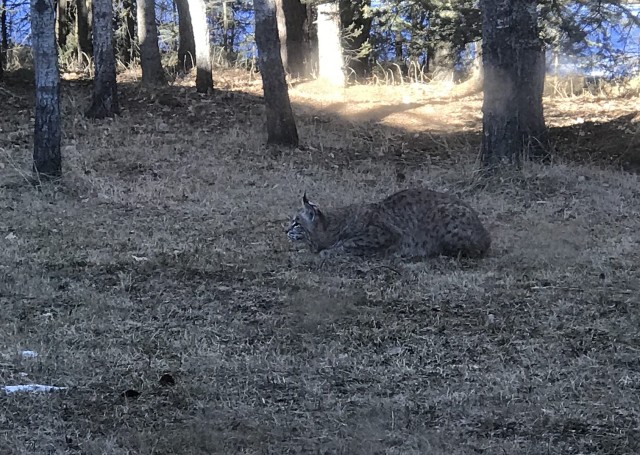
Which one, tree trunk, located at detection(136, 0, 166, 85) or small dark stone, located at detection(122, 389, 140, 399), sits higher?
tree trunk, located at detection(136, 0, 166, 85)

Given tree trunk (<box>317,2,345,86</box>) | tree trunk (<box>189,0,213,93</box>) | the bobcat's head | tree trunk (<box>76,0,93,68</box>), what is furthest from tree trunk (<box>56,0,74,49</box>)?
the bobcat's head

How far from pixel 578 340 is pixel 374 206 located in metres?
3.36

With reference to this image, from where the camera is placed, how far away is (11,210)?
10711mm

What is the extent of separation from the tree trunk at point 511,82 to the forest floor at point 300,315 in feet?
1.51

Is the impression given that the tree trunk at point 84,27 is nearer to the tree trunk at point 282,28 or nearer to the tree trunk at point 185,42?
the tree trunk at point 185,42

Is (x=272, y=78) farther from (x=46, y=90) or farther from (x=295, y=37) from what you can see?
(x=295, y=37)

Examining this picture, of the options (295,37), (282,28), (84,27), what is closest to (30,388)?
(282,28)

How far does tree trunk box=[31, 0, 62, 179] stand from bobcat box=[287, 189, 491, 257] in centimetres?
448

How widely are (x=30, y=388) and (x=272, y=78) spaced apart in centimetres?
1069

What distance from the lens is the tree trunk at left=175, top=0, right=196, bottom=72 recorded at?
22.6 metres

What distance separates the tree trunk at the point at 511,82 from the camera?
1228cm

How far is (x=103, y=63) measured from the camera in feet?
56.6

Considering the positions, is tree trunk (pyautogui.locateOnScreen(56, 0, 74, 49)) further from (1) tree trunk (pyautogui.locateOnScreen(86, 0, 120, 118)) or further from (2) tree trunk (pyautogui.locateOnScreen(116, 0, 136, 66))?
(1) tree trunk (pyautogui.locateOnScreen(86, 0, 120, 118))

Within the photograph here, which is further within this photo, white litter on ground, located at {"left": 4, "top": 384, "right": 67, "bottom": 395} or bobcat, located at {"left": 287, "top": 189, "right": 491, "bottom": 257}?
bobcat, located at {"left": 287, "top": 189, "right": 491, "bottom": 257}
